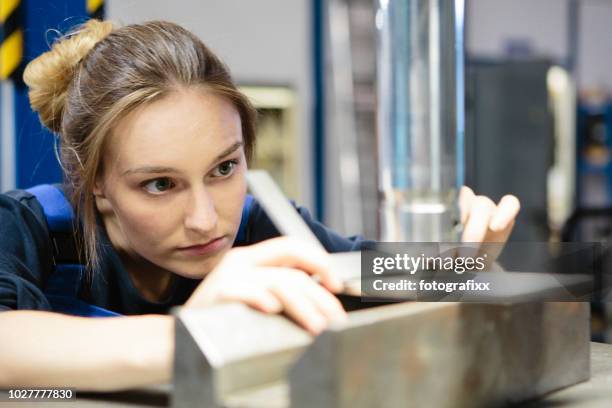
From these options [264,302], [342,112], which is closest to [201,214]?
[264,302]

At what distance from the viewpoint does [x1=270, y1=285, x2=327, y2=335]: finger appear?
351 millimetres

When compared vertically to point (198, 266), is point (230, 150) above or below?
above

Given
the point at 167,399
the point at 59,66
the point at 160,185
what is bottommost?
the point at 167,399

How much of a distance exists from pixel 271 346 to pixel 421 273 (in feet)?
0.41

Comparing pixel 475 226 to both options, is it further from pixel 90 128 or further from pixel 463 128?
pixel 90 128

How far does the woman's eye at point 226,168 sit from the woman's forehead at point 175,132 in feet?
0.06

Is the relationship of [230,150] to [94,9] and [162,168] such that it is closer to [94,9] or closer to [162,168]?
[162,168]

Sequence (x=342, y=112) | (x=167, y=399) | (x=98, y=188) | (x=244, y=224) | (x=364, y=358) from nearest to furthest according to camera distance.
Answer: (x=364, y=358) → (x=167, y=399) → (x=98, y=188) → (x=244, y=224) → (x=342, y=112)

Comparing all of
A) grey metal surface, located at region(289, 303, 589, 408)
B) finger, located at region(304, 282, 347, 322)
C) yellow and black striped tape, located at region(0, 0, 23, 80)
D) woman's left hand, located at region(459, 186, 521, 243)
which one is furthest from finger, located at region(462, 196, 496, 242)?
yellow and black striped tape, located at region(0, 0, 23, 80)

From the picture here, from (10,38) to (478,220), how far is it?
54 cm

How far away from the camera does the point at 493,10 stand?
12.0 ft

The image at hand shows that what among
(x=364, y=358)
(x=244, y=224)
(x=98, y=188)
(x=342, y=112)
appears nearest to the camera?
(x=364, y=358)

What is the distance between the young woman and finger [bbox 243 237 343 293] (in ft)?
0.52

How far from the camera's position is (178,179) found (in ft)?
2.05
